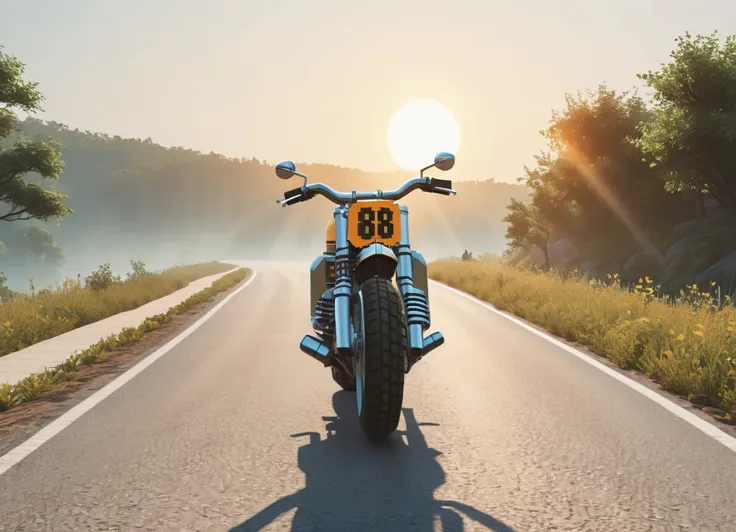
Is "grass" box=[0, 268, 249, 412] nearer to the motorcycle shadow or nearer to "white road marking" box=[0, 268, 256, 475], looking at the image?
"white road marking" box=[0, 268, 256, 475]

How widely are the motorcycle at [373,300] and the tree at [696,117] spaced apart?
20072 mm

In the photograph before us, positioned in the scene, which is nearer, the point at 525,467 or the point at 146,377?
the point at 525,467

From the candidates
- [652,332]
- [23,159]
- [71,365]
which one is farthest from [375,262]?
[23,159]

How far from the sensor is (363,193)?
6.68m

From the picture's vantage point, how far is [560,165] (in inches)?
1581

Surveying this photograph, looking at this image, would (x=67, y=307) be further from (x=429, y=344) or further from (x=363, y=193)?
(x=429, y=344)

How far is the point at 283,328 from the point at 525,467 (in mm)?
9333

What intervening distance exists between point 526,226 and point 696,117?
66.8 feet

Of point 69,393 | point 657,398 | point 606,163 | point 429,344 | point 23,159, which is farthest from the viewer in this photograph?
point 606,163

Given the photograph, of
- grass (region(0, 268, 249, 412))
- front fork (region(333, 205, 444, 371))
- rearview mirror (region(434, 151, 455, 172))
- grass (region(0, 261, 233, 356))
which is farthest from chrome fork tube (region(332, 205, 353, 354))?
grass (region(0, 261, 233, 356))

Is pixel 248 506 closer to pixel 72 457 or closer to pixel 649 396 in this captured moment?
pixel 72 457

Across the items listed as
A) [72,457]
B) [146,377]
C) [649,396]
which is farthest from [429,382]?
[72,457]

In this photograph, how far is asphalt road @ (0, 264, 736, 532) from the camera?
164 inches

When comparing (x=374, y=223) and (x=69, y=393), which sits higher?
(x=374, y=223)
